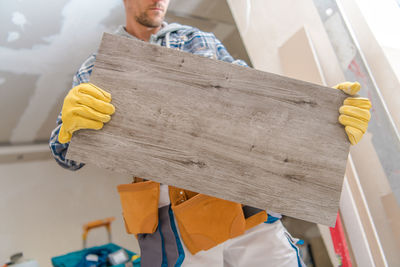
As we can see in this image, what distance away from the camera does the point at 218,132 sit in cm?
93

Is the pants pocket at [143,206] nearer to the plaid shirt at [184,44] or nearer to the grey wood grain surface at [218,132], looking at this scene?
the grey wood grain surface at [218,132]

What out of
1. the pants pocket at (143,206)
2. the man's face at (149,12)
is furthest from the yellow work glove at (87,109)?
the man's face at (149,12)

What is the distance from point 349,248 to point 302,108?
949mm

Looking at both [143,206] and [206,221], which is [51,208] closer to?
[143,206]

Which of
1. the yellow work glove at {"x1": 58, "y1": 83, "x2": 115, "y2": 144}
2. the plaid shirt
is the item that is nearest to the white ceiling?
the plaid shirt

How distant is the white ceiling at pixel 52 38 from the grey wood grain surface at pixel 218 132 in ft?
5.54

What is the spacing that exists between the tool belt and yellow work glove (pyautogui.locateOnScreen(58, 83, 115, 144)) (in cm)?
36

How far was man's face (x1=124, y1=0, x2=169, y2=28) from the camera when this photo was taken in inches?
56.6

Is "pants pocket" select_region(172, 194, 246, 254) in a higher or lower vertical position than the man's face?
lower

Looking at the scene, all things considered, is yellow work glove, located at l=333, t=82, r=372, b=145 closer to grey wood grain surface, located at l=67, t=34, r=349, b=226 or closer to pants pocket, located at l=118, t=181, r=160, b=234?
grey wood grain surface, located at l=67, t=34, r=349, b=226

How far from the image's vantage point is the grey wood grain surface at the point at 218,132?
89 cm

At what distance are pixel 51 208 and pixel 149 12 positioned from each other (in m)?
3.77

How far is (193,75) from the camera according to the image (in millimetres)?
933

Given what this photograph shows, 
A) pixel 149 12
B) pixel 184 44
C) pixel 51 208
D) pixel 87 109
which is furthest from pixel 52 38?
pixel 51 208
